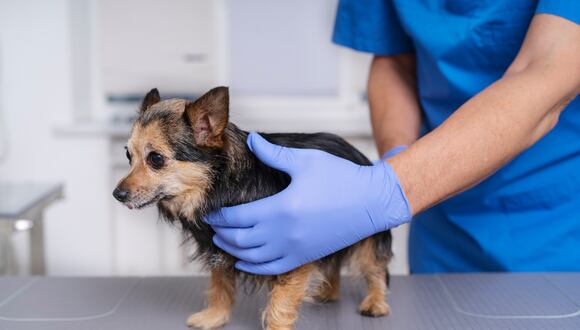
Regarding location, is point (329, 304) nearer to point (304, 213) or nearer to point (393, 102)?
point (304, 213)

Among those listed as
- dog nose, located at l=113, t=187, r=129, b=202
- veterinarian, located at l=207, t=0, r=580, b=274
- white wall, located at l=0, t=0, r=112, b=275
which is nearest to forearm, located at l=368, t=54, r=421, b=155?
veterinarian, located at l=207, t=0, r=580, b=274

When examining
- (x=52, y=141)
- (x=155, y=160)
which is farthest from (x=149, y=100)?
(x=52, y=141)

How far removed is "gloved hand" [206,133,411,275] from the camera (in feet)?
3.19

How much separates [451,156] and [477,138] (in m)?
0.05

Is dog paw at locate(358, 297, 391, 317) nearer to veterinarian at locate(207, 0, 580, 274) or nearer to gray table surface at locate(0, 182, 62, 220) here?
veterinarian at locate(207, 0, 580, 274)

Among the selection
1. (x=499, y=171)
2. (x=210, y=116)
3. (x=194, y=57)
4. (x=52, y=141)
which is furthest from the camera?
(x=194, y=57)

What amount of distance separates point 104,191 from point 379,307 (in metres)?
1.64

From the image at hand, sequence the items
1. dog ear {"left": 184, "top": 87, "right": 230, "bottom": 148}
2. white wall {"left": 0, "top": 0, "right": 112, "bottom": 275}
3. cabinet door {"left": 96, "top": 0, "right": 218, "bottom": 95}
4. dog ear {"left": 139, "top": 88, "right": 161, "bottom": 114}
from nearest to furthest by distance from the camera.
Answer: dog ear {"left": 184, "top": 87, "right": 230, "bottom": 148} < dog ear {"left": 139, "top": 88, "right": 161, "bottom": 114} < white wall {"left": 0, "top": 0, "right": 112, "bottom": 275} < cabinet door {"left": 96, "top": 0, "right": 218, "bottom": 95}

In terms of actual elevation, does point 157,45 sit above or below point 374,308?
above

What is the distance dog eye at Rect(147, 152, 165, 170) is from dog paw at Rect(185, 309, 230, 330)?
0.27 metres

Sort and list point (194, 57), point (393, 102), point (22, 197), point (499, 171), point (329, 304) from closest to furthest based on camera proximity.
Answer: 1. point (329, 304)
2. point (499, 171)
3. point (393, 102)
4. point (22, 197)
5. point (194, 57)

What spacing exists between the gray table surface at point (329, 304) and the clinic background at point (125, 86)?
47.6 inches

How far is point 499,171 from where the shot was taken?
1.31m

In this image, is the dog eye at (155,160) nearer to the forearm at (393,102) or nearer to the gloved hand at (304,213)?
the gloved hand at (304,213)
